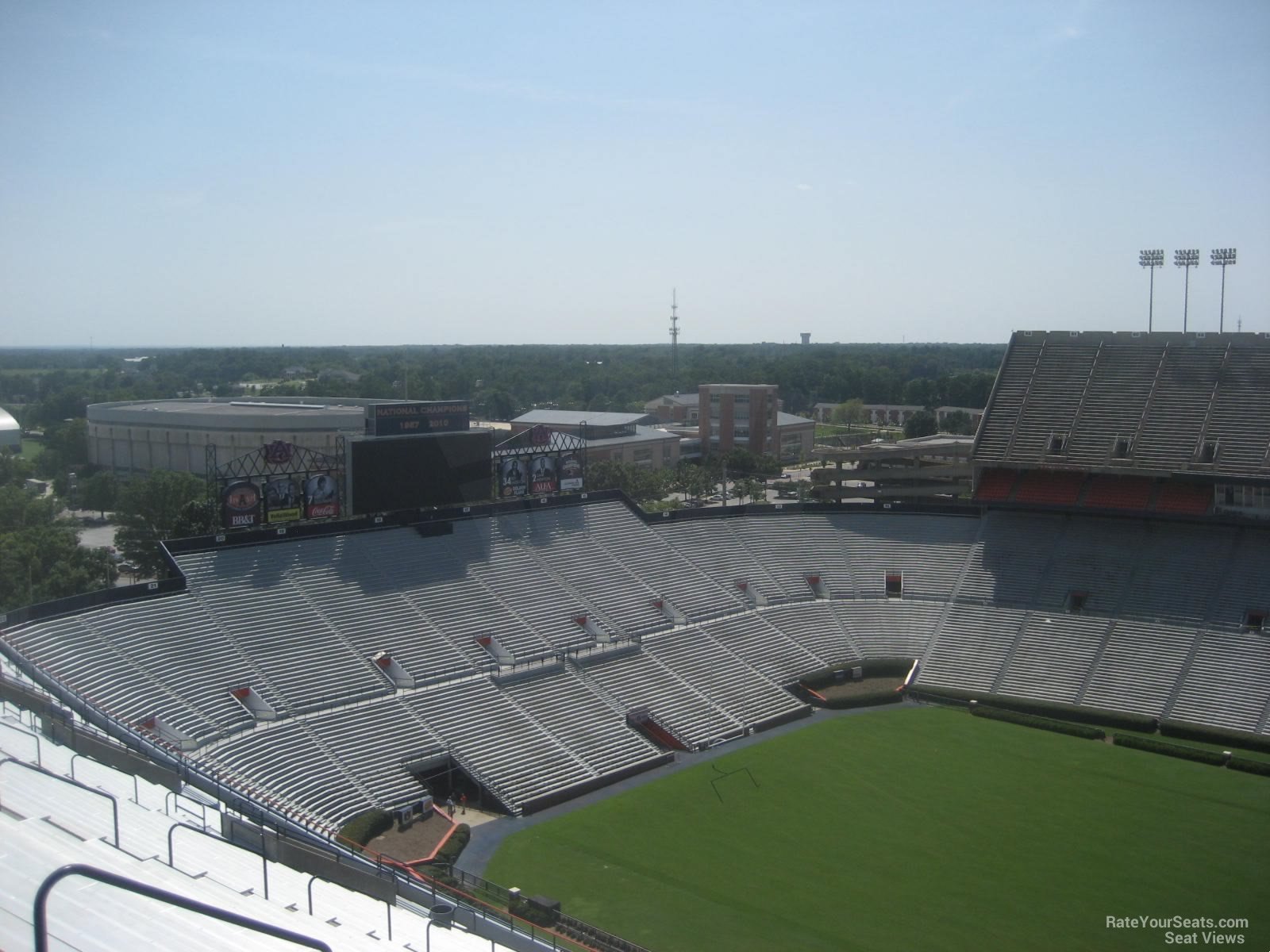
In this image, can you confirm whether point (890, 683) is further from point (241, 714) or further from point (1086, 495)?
point (241, 714)

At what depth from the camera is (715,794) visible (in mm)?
32188

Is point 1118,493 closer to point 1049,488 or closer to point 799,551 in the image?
point 1049,488

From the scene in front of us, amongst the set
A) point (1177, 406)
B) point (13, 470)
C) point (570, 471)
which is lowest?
point (13, 470)

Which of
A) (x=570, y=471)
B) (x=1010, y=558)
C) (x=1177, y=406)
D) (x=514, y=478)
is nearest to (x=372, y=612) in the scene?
(x=514, y=478)

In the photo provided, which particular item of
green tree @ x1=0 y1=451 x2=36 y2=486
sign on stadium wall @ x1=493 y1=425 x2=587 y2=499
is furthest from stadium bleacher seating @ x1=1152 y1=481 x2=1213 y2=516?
green tree @ x1=0 y1=451 x2=36 y2=486

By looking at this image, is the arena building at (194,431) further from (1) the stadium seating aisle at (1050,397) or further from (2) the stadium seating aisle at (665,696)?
(1) the stadium seating aisle at (1050,397)

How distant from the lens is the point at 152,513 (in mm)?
56844

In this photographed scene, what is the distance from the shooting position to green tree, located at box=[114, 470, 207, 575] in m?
54.2

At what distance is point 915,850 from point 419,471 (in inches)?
912

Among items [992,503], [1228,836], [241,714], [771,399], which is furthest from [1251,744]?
[771,399]

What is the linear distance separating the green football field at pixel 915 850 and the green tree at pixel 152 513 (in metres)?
30.5

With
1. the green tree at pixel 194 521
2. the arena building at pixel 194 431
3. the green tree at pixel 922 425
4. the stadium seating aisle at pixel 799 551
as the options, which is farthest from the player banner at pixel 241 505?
the green tree at pixel 922 425

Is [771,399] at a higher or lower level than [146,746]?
higher

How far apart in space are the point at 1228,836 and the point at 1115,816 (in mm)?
2807
